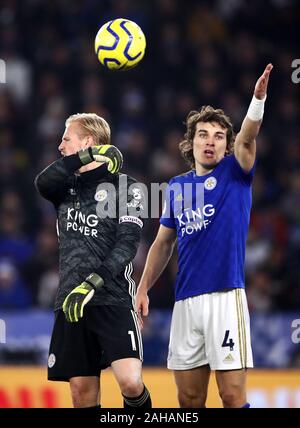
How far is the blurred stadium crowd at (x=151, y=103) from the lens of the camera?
10.4 meters

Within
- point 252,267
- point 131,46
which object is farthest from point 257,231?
point 131,46

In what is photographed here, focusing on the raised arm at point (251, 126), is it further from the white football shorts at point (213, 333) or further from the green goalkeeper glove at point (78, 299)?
the green goalkeeper glove at point (78, 299)

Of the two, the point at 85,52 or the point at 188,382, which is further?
the point at 85,52

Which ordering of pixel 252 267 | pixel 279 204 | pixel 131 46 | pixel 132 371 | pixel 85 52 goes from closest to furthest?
pixel 132 371 → pixel 131 46 → pixel 252 267 → pixel 279 204 → pixel 85 52

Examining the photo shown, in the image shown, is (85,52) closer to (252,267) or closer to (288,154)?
(288,154)

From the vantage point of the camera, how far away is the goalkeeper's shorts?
5.57 metres

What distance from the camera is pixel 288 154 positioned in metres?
11.8

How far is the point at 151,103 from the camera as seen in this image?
1265cm

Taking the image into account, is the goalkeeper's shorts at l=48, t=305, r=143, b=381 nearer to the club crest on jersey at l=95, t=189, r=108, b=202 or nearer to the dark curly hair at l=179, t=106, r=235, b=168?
the club crest on jersey at l=95, t=189, r=108, b=202

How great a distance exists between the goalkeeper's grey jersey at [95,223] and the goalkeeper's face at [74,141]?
0.49 feet

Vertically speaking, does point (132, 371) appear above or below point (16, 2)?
below

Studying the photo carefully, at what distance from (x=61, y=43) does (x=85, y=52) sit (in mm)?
398

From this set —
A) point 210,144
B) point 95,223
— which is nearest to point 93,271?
point 95,223

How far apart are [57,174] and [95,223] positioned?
353 mm
